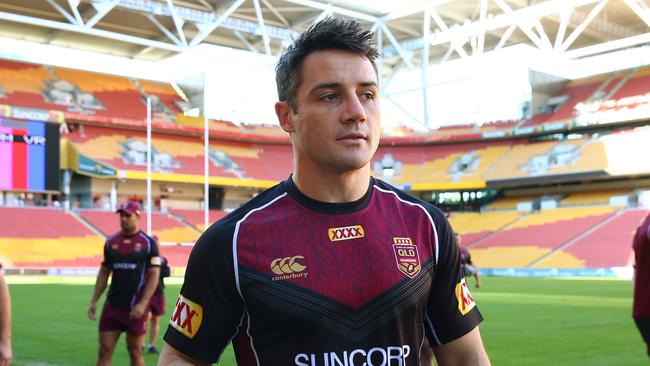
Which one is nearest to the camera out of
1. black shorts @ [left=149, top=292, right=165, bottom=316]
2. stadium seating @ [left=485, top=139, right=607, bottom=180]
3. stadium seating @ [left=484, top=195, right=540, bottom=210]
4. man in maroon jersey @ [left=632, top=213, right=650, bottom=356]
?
man in maroon jersey @ [left=632, top=213, right=650, bottom=356]

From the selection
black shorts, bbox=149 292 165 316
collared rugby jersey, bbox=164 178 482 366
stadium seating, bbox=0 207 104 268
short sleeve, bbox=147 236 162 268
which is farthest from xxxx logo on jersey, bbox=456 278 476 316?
stadium seating, bbox=0 207 104 268

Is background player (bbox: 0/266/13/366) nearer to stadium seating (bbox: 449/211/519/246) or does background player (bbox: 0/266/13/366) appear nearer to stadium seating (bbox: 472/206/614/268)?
stadium seating (bbox: 472/206/614/268)

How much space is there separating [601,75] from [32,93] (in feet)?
132

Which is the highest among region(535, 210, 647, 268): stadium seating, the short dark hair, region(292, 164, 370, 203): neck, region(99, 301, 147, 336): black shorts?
the short dark hair

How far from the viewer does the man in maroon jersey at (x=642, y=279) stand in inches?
201

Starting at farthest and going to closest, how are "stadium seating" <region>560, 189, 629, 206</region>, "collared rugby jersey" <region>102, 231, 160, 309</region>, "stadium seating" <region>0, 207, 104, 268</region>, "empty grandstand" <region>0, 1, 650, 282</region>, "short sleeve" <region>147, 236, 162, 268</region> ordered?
"stadium seating" <region>560, 189, 629, 206</region> < "empty grandstand" <region>0, 1, 650, 282</region> < "stadium seating" <region>0, 207, 104, 268</region> < "short sleeve" <region>147, 236, 162, 268</region> < "collared rugby jersey" <region>102, 231, 160, 309</region>

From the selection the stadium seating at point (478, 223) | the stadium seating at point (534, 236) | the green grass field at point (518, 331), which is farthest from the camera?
the stadium seating at point (478, 223)

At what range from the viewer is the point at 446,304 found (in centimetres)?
243

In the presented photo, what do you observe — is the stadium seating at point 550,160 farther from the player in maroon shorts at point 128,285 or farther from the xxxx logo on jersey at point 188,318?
the xxxx logo on jersey at point 188,318

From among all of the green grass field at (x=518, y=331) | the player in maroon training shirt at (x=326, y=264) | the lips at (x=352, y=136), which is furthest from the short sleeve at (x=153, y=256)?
the lips at (x=352, y=136)

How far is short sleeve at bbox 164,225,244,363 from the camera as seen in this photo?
228 centimetres

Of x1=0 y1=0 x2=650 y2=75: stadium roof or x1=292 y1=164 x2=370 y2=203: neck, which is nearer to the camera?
x1=292 y1=164 x2=370 y2=203: neck

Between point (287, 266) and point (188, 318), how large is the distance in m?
0.36

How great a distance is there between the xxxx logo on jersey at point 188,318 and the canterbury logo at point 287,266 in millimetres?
275
